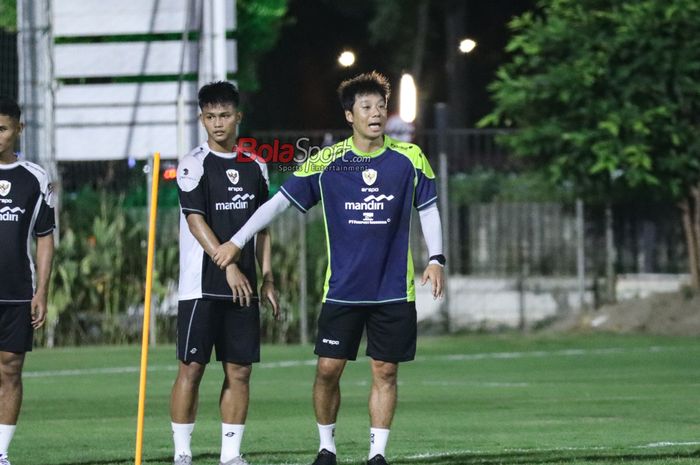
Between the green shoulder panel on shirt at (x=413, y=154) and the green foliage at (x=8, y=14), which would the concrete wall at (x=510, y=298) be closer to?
the green foliage at (x=8, y=14)

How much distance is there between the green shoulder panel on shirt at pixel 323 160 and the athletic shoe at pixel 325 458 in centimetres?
157

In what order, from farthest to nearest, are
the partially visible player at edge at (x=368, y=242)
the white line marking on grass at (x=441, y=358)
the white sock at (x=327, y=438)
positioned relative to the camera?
the white line marking on grass at (x=441, y=358) → the white sock at (x=327, y=438) → the partially visible player at edge at (x=368, y=242)

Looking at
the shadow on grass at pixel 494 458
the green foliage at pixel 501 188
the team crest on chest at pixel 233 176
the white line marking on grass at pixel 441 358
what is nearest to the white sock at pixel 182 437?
the shadow on grass at pixel 494 458

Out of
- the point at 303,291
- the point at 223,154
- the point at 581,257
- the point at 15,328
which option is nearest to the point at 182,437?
the point at 15,328

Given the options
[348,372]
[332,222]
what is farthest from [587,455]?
[348,372]

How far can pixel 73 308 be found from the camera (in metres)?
24.3

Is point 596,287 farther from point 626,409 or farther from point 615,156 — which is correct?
point 626,409

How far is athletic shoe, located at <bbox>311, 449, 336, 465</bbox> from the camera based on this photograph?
9.33m

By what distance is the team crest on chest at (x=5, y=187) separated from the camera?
373 inches

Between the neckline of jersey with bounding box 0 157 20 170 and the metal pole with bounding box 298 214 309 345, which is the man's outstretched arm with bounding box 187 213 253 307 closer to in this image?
the neckline of jersey with bounding box 0 157 20 170

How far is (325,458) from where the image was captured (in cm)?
935

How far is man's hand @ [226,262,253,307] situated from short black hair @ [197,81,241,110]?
935 mm

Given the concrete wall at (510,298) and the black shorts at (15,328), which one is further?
the concrete wall at (510,298)

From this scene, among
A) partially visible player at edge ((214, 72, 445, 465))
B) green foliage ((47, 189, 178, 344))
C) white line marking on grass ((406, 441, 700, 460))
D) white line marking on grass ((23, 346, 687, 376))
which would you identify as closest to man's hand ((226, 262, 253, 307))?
partially visible player at edge ((214, 72, 445, 465))
